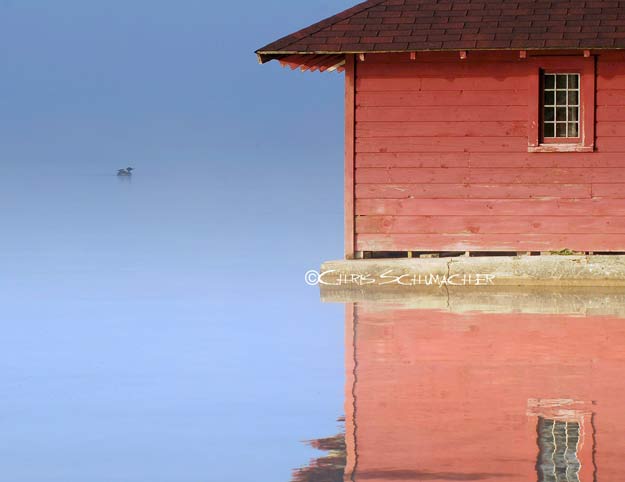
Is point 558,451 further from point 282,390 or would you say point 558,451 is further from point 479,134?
point 479,134

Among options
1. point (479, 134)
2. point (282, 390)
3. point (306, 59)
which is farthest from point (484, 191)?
point (282, 390)

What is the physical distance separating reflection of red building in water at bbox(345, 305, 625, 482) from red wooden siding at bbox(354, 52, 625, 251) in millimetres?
4382

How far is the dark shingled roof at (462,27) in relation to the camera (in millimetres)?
20906

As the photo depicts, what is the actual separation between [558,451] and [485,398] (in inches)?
79.0

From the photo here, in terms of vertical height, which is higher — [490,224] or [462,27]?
[462,27]

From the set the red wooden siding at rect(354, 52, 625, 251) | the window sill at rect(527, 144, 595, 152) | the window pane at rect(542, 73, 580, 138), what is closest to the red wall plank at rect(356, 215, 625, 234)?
the red wooden siding at rect(354, 52, 625, 251)

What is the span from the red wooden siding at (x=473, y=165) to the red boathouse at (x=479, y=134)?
0.05ft

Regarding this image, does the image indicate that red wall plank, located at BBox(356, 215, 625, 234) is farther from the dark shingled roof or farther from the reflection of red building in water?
the reflection of red building in water

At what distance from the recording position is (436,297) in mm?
19594

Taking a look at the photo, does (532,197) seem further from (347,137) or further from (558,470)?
(558,470)

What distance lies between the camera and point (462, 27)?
842 inches

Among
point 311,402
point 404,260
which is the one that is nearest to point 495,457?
point 311,402

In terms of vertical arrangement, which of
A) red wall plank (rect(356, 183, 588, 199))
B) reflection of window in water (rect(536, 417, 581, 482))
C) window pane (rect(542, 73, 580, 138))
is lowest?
reflection of window in water (rect(536, 417, 581, 482))

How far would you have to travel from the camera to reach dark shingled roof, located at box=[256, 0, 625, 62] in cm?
2091
